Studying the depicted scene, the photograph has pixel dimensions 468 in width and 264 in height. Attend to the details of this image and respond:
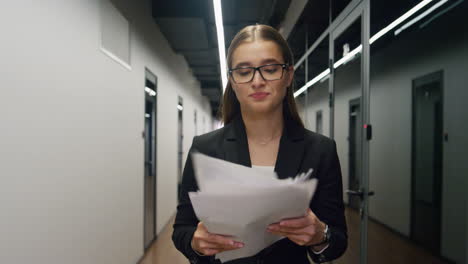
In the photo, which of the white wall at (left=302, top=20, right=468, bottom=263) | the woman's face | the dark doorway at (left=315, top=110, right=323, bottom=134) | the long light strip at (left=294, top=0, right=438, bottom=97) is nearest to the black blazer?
the woman's face

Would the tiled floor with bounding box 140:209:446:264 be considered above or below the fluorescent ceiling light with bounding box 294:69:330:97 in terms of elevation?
below

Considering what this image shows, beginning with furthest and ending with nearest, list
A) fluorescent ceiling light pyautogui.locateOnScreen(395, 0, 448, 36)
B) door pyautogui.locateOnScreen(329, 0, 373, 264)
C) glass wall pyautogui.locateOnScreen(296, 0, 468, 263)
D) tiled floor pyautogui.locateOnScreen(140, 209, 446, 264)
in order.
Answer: tiled floor pyautogui.locateOnScreen(140, 209, 446, 264) < glass wall pyautogui.locateOnScreen(296, 0, 468, 263) < fluorescent ceiling light pyautogui.locateOnScreen(395, 0, 448, 36) < door pyautogui.locateOnScreen(329, 0, 373, 264)

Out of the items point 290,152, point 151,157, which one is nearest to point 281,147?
point 290,152

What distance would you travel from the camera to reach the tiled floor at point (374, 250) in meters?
2.46

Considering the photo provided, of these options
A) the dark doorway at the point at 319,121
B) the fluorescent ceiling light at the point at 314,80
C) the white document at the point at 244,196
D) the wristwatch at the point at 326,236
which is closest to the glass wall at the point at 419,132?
the fluorescent ceiling light at the point at 314,80

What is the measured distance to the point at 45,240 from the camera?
60.4 inches

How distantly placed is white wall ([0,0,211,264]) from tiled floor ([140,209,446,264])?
42cm

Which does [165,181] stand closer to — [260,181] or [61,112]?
[61,112]

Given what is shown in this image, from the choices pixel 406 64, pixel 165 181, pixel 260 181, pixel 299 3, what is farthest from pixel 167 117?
pixel 260 181

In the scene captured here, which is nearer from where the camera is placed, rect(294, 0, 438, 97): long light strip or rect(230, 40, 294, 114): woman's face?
rect(230, 40, 294, 114): woman's face

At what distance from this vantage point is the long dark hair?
0.82 meters

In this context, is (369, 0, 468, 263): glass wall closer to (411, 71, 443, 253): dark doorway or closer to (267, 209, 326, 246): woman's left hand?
(411, 71, 443, 253): dark doorway

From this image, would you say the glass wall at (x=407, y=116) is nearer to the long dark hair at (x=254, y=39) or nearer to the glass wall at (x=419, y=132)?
the glass wall at (x=419, y=132)

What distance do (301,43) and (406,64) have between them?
1.48m
